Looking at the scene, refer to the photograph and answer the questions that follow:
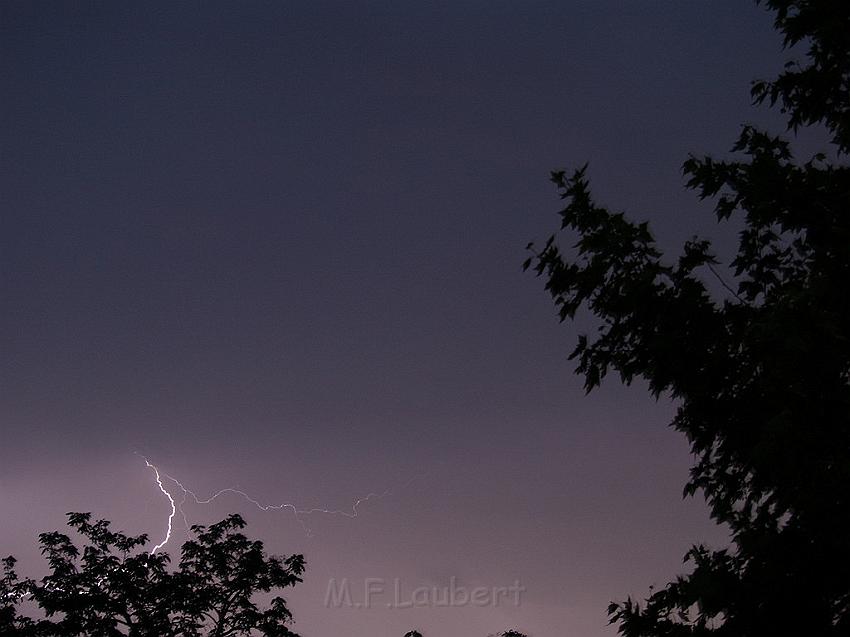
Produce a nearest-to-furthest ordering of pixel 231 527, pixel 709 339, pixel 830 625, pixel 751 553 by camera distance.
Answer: pixel 830 625
pixel 751 553
pixel 709 339
pixel 231 527

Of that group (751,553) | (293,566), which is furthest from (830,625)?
(293,566)

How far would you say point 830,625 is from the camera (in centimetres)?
832

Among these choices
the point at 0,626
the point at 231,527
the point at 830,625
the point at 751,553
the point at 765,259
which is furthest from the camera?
the point at 231,527

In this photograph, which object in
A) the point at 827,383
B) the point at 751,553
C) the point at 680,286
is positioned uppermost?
the point at 680,286

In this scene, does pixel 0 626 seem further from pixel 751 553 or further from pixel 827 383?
pixel 827 383

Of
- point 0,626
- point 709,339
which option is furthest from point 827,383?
point 0,626

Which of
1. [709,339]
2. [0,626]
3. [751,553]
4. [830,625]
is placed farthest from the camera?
[0,626]

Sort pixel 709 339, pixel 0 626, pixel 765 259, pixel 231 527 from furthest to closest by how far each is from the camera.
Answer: pixel 231 527, pixel 0 626, pixel 765 259, pixel 709 339

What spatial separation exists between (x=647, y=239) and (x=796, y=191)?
5.78 ft

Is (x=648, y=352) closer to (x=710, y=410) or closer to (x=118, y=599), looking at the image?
(x=710, y=410)

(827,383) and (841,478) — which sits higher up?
(827,383)

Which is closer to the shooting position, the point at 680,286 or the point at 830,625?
the point at 830,625

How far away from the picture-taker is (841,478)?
7.64 metres

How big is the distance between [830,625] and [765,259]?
486cm
